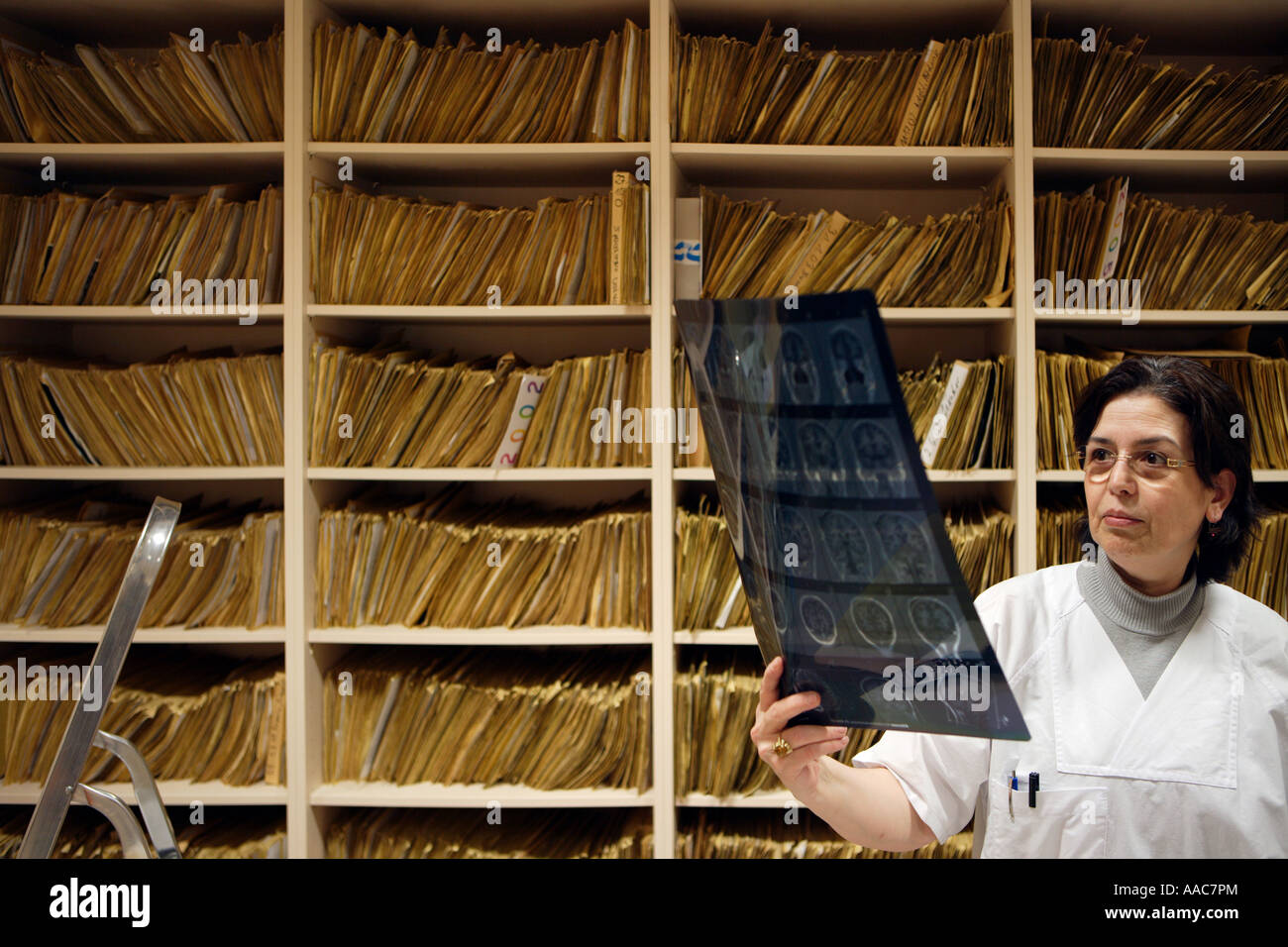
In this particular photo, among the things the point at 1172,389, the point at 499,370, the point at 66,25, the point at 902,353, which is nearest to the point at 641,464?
the point at 499,370

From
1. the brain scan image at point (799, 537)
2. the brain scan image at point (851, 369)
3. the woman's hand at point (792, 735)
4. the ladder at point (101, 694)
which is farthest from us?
the ladder at point (101, 694)

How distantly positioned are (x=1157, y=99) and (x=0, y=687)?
9.32 ft

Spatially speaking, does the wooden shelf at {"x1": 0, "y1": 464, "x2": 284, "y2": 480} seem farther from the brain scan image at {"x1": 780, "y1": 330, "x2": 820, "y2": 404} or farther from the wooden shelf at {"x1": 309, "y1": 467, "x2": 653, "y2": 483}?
the brain scan image at {"x1": 780, "y1": 330, "x2": 820, "y2": 404}

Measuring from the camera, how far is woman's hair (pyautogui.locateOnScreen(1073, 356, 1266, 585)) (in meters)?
1.08

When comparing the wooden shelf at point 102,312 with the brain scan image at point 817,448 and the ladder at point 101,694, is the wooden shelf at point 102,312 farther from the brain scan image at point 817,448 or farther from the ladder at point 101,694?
the brain scan image at point 817,448

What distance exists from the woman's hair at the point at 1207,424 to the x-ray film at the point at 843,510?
0.64 m

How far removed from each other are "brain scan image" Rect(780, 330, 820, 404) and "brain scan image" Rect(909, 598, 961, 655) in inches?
6.2

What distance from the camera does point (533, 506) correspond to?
7.35ft

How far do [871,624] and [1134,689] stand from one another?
2.05 ft

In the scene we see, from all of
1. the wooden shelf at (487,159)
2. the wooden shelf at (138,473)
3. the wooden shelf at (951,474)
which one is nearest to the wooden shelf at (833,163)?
the wooden shelf at (487,159)

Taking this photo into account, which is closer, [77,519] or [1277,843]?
[1277,843]

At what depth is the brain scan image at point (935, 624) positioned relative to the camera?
0.61 meters

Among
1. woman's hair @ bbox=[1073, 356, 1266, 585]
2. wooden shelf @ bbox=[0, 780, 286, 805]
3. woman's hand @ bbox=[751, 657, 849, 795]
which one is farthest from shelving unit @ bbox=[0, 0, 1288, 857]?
woman's hand @ bbox=[751, 657, 849, 795]

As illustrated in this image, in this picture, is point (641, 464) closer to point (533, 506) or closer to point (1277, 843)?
point (533, 506)
